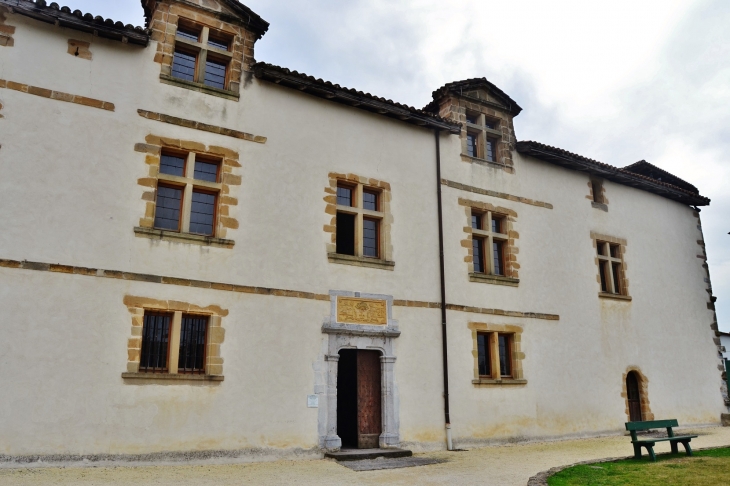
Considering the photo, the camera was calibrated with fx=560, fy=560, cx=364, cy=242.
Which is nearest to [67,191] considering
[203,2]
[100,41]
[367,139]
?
[100,41]

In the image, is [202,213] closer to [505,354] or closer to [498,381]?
[498,381]

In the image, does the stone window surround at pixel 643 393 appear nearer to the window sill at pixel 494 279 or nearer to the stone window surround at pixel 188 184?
the window sill at pixel 494 279

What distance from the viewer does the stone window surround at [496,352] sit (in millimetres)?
12367

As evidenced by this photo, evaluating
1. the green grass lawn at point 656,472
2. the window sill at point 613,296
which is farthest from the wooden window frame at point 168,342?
Answer: the window sill at point 613,296

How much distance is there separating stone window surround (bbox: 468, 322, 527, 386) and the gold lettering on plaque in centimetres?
229

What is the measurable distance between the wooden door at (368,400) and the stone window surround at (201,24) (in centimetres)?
579

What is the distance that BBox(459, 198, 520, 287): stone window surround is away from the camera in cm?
1293

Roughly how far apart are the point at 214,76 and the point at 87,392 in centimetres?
622

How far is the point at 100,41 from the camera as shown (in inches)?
388

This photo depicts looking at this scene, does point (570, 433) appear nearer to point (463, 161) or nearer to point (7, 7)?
point (463, 161)

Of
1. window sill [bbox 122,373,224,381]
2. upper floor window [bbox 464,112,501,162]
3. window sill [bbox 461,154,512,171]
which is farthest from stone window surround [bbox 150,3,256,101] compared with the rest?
upper floor window [bbox 464,112,501,162]

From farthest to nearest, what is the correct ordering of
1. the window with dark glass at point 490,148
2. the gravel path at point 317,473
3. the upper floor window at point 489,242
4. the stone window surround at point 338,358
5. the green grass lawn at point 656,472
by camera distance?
the window with dark glass at point 490,148 < the upper floor window at point 489,242 < the stone window surround at point 338,358 < the gravel path at point 317,473 < the green grass lawn at point 656,472

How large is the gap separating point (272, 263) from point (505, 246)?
243 inches

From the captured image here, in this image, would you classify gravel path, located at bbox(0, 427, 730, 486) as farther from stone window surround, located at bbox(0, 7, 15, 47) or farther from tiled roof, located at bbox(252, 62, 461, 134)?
tiled roof, located at bbox(252, 62, 461, 134)
